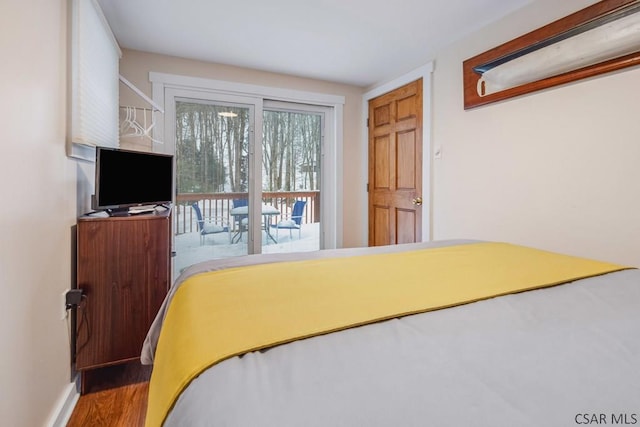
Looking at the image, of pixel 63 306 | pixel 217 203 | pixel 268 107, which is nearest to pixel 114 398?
pixel 63 306

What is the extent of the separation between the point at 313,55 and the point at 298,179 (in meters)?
1.34

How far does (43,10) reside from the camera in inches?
53.5

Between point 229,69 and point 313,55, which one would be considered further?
point 229,69

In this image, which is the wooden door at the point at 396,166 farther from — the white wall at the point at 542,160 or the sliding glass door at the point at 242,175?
the sliding glass door at the point at 242,175

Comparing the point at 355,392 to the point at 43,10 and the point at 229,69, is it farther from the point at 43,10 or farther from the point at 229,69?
the point at 229,69

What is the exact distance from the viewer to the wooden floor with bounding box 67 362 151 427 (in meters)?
1.58

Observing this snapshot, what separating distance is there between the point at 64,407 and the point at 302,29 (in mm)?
2761

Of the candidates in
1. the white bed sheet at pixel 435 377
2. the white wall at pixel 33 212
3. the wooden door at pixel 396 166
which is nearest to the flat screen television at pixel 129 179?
the white wall at pixel 33 212

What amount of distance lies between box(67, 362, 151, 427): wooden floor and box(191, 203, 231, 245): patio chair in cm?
144

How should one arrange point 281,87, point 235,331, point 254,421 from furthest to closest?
point 281,87, point 235,331, point 254,421

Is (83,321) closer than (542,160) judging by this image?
Yes

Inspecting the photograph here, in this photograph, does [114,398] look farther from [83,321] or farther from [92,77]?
[92,77]

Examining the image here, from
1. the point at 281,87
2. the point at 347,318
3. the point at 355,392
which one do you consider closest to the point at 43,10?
the point at 347,318

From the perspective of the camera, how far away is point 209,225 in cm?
332
